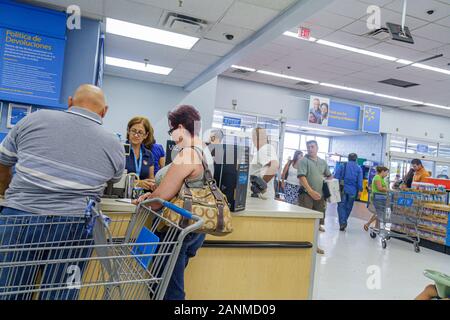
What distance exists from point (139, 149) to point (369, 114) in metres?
8.85

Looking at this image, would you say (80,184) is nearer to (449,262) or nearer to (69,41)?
(69,41)

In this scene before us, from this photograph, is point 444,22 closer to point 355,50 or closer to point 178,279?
point 355,50

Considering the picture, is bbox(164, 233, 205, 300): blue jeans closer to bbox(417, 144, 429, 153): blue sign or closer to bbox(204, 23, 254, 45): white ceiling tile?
bbox(204, 23, 254, 45): white ceiling tile

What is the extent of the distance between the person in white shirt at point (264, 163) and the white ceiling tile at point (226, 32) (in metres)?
1.88

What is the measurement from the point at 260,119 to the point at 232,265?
29.1 feet

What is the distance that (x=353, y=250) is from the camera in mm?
5457

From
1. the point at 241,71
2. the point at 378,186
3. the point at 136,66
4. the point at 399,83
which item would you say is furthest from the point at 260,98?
the point at 378,186

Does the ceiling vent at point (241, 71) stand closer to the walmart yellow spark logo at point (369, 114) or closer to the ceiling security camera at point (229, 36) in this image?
the walmart yellow spark logo at point (369, 114)

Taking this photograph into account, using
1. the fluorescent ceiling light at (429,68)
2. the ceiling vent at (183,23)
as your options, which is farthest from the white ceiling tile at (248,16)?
the fluorescent ceiling light at (429,68)

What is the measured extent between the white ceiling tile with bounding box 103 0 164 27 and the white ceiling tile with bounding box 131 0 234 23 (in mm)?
178

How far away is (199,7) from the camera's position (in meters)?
4.32

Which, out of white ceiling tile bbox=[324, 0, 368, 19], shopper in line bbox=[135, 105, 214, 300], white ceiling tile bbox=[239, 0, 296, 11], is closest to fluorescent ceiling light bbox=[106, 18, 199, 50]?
white ceiling tile bbox=[239, 0, 296, 11]
